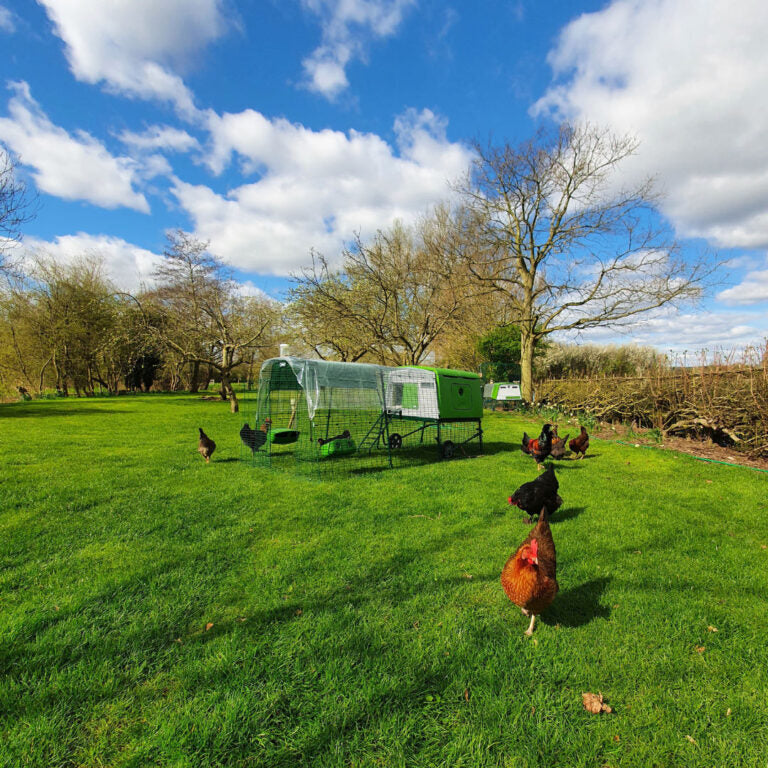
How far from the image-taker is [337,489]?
5.30 m

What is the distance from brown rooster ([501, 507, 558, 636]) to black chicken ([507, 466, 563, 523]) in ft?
4.93

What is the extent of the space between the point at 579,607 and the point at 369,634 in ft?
5.33

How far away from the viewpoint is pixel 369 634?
2.34 metres

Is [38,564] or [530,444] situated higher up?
[530,444]

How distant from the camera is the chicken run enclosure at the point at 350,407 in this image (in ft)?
18.5

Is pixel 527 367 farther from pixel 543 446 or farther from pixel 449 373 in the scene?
pixel 449 373

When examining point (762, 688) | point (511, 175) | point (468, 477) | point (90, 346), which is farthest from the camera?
point (90, 346)

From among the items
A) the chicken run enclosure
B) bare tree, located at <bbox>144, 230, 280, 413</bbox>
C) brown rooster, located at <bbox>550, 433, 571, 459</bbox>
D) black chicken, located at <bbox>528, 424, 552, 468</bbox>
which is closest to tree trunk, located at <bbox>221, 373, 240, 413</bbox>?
bare tree, located at <bbox>144, 230, 280, 413</bbox>

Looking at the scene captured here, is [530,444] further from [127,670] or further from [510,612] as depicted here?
[127,670]

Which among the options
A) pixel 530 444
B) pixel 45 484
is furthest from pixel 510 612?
pixel 45 484

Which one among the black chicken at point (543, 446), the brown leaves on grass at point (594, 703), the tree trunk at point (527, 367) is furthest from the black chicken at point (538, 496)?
the tree trunk at point (527, 367)

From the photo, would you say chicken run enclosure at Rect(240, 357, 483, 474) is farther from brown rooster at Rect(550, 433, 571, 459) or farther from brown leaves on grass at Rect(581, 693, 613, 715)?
brown leaves on grass at Rect(581, 693, 613, 715)

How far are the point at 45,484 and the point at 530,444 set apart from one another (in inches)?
322

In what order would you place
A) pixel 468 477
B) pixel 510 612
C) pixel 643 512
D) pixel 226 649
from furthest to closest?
pixel 468 477 → pixel 643 512 → pixel 510 612 → pixel 226 649
